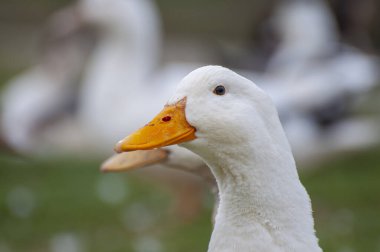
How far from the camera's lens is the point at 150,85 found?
25.7 ft

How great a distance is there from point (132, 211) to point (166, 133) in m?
4.68

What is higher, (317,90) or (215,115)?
(317,90)

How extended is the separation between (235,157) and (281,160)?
0.13m

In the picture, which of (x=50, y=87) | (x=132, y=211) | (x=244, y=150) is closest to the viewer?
(x=244, y=150)

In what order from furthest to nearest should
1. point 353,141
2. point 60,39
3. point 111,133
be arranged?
1. point 60,39
2. point 353,141
3. point 111,133

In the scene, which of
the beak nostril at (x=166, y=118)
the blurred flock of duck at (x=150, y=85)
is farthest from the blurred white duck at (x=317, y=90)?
the beak nostril at (x=166, y=118)

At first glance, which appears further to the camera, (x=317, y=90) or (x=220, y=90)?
(x=317, y=90)

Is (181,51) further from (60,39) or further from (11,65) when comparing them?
(60,39)

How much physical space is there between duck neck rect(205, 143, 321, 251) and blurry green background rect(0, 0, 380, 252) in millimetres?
2546

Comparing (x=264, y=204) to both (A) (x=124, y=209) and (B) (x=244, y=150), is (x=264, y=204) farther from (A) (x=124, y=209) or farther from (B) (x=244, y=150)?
(A) (x=124, y=209)

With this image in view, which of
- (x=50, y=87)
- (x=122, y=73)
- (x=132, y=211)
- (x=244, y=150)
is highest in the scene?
(x=50, y=87)

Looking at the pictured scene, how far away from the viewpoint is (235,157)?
2.81 metres

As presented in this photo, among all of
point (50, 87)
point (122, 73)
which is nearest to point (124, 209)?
point (122, 73)

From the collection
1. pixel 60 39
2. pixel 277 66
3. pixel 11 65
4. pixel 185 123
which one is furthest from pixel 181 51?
pixel 185 123
